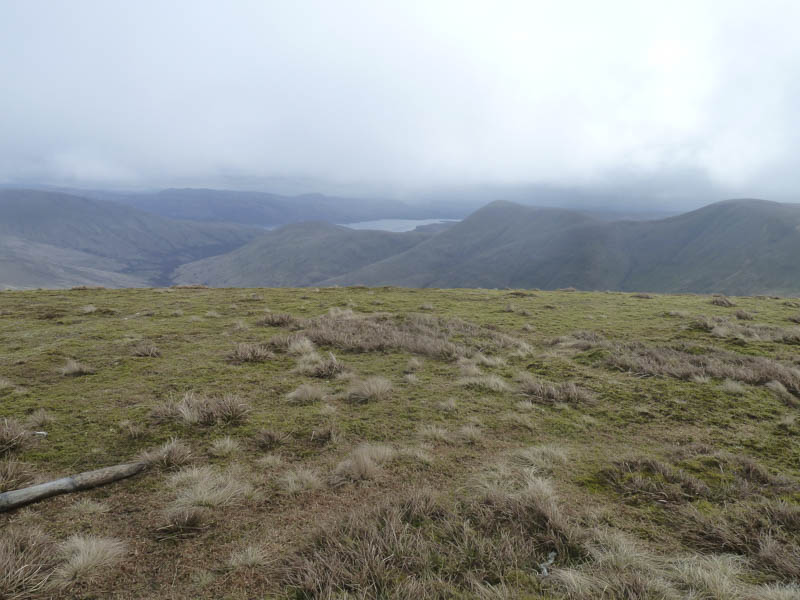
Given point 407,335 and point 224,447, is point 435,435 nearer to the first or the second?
point 224,447

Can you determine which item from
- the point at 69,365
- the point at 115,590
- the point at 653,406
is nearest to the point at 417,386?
the point at 653,406

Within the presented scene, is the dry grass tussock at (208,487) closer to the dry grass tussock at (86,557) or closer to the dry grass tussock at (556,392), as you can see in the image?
the dry grass tussock at (86,557)

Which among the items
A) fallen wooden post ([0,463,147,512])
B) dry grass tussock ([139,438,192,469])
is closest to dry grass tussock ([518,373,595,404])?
dry grass tussock ([139,438,192,469])

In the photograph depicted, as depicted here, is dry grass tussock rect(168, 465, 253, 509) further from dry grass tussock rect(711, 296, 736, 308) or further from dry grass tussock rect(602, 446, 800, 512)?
dry grass tussock rect(711, 296, 736, 308)

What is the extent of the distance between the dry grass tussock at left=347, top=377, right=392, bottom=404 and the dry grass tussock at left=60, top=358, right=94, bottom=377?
6397 millimetres

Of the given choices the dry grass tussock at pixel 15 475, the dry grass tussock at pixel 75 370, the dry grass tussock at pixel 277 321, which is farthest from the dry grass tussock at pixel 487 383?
the dry grass tussock at pixel 75 370

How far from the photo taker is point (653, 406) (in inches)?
314

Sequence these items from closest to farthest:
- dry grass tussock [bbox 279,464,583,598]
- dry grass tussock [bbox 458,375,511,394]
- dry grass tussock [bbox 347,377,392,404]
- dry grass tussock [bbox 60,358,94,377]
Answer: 1. dry grass tussock [bbox 279,464,583,598]
2. dry grass tussock [bbox 347,377,392,404]
3. dry grass tussock [bbox 458,375,511,394]
4. dry grass tussock [bbox 60,358,94,377]

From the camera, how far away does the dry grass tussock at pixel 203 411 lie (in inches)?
270

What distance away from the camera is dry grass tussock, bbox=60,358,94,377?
29.6ft

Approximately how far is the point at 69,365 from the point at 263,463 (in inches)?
271

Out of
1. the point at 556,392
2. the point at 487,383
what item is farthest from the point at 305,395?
the point at 556,392

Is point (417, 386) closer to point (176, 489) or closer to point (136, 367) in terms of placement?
point (176, 489)

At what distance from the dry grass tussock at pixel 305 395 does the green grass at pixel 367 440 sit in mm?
183
